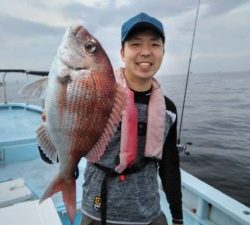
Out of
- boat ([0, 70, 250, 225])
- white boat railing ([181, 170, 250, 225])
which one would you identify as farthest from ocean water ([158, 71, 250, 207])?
white boat railing ([181, 170, 250, 225])

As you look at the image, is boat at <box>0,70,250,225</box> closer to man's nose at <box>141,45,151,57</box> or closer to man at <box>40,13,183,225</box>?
man at <box>40,13,183,225</box>

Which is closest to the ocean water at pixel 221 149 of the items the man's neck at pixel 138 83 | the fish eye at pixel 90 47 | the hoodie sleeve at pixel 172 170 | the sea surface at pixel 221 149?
the sea surface at pixel 221 149

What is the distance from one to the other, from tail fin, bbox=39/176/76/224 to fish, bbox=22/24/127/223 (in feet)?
0.28

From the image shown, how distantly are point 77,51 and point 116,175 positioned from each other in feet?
3.09

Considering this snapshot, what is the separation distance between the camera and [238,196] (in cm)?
862

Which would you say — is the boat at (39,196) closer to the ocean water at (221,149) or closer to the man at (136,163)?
the man at (136,163)

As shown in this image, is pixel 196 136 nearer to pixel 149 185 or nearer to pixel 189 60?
pixel 189 60

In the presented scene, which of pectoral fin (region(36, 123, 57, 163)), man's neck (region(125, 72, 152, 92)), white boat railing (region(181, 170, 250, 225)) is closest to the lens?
pectoral fin (region(36, 123, 57, 163))

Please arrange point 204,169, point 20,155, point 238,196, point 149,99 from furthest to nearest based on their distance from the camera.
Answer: point 204,169 < point 238,196 < point 20,155 < point 149,99

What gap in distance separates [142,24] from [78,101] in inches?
32.6

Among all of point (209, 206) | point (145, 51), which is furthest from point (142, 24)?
point (209, 206)

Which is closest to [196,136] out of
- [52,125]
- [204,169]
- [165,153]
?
[204,169]

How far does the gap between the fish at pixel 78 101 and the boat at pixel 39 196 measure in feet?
2.23

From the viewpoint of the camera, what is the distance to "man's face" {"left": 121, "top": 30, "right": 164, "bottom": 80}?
2043mm
